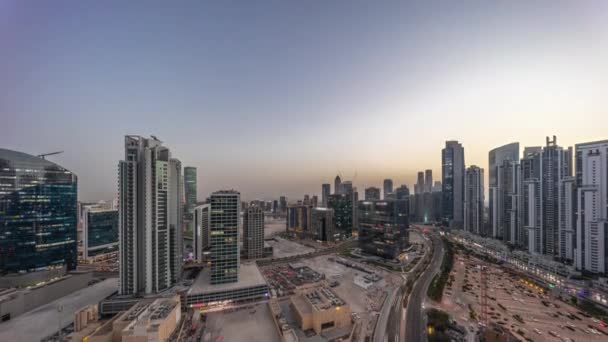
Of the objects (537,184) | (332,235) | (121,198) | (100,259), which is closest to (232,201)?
(121,198)

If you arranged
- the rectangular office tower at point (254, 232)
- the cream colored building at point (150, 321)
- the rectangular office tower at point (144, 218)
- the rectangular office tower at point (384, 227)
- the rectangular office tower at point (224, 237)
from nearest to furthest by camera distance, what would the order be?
1. the cream colored building at point (150, 321)
2. the rectangular office tower at point (144, 218)
3. the rectangular office tower at point (224, 237)
4. the rectangular office tower at point (384, 227)
5. the rectangular office tower at point (254, 232)

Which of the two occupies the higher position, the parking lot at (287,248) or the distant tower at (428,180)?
the distant tower at (428,180)

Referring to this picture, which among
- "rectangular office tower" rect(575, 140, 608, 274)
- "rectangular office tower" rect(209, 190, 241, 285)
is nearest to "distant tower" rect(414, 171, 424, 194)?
"rectangular office tower" rect(575, 140, 608, 274)

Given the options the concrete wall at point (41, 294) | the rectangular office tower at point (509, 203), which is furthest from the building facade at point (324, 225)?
the concrete wall at point (41, 294)

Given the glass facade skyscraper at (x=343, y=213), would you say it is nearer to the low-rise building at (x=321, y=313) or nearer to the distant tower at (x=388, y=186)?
the low-rise building at (x=321, y=313)

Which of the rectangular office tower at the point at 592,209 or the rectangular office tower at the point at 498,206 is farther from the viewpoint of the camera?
the rectangular office tower at the point at 498,206

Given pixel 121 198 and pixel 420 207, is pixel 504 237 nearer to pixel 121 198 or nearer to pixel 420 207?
pixel 420 207

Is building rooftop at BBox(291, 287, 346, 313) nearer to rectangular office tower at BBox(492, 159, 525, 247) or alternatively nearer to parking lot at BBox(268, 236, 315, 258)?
parking lot at BBox(268, 236, 315, 258)
